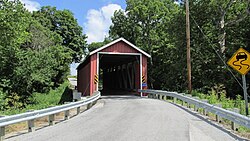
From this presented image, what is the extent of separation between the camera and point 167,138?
5.97m

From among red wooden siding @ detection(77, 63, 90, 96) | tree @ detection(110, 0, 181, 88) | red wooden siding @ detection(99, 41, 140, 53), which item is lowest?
red wooden siding @ detection(77, 63, 90, 96)

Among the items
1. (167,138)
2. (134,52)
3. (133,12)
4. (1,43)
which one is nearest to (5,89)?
(1,43)

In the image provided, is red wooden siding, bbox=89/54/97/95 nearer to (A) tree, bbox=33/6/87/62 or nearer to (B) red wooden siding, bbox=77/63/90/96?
(B) red wooden siding, bbox=77/63/90/96

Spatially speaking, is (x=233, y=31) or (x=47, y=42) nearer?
(x=233, y=31)

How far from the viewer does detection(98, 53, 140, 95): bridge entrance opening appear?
2495 centimetres

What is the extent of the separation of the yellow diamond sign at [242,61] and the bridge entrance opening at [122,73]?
14.8 meters

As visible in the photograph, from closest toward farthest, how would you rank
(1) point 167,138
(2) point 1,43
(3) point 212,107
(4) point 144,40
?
(1) point 167,138, (3) point 212,107, (2) point 1,43, (4) point 144,40

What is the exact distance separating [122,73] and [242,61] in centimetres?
2256

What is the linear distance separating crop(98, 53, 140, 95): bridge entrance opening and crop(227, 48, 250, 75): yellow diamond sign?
1478 cm

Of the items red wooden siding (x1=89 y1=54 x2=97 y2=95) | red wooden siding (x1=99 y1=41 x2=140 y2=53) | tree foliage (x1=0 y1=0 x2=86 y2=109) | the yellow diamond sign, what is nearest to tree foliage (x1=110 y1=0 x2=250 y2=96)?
red wooden siding (x1=99 y1=41 x2=140 y2=53)

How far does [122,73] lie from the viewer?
104 ft

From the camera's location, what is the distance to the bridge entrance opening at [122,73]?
81.9ft

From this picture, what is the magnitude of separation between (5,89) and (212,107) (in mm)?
18186

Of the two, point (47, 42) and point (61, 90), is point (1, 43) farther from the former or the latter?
point (61, 90)
